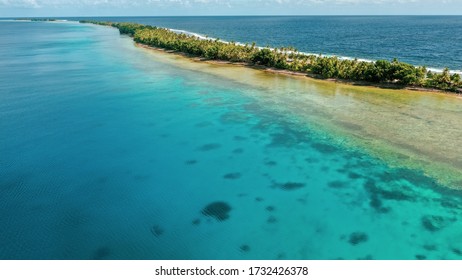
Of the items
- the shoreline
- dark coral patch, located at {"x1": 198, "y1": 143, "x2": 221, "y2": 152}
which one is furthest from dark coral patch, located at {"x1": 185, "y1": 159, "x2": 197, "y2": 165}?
the shoreline

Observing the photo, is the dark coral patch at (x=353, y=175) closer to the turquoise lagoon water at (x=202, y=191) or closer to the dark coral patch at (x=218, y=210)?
the turquoise lagoon water at (x=202, y=191)

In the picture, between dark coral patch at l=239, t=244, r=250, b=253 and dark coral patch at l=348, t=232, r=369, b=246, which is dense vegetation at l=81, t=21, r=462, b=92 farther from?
dark coral patch at l=239, t=244, r=250, b=253

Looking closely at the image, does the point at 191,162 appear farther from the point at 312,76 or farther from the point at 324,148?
the point at 312,76

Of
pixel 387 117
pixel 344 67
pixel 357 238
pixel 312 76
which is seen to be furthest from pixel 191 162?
pixel 312 76

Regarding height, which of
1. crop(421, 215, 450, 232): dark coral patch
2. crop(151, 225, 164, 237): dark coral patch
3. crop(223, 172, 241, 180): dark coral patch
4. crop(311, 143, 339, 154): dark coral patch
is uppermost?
crop(311, 143, 339, 154): dark coral patch

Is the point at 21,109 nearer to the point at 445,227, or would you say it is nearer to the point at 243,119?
the point at 243,119

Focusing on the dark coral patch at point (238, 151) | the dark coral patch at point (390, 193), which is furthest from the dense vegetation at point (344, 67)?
the dark coral patch at point (238, 151)
